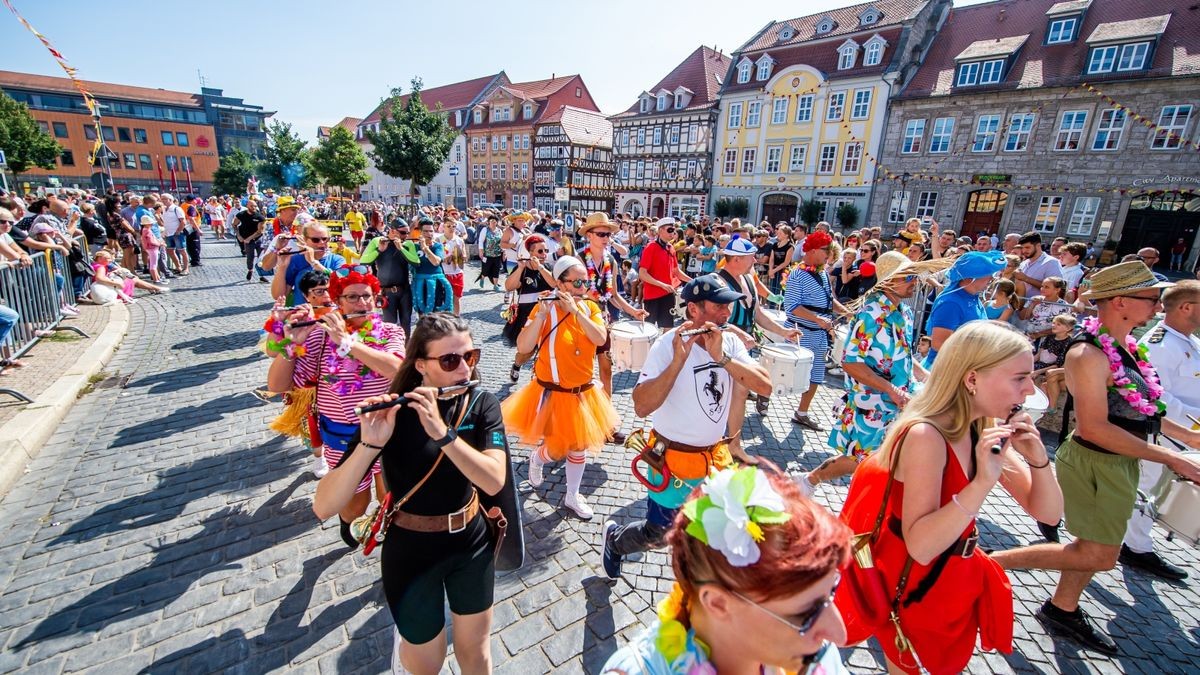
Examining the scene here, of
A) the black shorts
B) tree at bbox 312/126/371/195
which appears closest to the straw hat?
the black shorts

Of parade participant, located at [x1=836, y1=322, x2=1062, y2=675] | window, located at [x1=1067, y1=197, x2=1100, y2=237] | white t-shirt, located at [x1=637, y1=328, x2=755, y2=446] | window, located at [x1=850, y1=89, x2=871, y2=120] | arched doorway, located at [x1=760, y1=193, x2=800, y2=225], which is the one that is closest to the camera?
parade participant, located at [x1=836, y1=322, x2=1062, y2=675]

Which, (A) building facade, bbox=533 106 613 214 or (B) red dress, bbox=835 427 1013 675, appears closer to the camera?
(B) red dress, bbox=835 427 1013 675

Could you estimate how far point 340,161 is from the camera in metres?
39.5

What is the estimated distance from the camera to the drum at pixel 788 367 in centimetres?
477

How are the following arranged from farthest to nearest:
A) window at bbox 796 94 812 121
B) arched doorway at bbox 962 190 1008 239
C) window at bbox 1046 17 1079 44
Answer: window at bbox 796 94 812 121 → arched doorway at bbox 962 190 1008 239 → window at bbox 1046 17 1079 44

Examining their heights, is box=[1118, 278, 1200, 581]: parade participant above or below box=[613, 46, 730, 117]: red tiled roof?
below

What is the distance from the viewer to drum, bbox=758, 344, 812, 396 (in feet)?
15.6

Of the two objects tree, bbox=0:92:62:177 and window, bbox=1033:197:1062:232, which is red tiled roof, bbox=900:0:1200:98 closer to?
window, bbox=1033:197:1062:232

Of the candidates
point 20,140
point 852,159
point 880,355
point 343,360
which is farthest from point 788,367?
point 20,140

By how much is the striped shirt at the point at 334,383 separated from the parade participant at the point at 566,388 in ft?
4.10

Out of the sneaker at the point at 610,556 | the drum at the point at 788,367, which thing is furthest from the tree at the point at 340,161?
the sneaker at the point at 610,556

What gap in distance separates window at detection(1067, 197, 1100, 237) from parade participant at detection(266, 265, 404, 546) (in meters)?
32.2

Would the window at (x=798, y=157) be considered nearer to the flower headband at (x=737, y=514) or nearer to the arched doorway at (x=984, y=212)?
the arched doorway at (x=984, y=212)

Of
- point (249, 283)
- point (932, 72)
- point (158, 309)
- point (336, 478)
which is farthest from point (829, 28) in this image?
point (336, 478)
